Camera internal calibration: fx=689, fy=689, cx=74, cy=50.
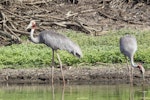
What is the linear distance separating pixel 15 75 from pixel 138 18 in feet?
23.4

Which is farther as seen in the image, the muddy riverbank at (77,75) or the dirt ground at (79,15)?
the dirt ground at (79,15)

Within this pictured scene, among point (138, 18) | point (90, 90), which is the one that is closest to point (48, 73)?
point (90, 90)

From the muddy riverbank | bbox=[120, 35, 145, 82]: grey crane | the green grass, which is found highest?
bbox=[120, 35, 145, 82]: grey crane

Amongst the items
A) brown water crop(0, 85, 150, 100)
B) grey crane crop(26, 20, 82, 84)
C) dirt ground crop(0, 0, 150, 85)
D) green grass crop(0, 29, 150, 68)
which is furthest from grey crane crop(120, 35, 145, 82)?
dirt ground crop(0, 0, 150, 85)

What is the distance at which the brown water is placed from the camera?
14185mm

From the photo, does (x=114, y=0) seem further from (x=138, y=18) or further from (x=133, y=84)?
(x=133, y=84)

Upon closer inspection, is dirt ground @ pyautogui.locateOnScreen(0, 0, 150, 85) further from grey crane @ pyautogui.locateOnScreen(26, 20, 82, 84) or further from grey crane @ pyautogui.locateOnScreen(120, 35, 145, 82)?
grey crane @ pyautogui.locateOnScreen(120, 35, 145, 82)

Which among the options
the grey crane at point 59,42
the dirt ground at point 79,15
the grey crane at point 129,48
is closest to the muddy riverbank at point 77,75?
the grey crane at point 129,48

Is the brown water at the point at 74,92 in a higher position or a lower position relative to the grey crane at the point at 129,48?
lower

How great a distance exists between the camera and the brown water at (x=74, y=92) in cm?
1419

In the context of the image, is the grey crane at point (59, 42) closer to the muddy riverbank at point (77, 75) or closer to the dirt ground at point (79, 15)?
the muddy riverbank at point (77, 75)

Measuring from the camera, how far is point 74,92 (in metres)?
15.2

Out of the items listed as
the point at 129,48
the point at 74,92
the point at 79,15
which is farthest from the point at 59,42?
the point at 79,15

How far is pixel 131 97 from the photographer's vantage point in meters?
14.1
